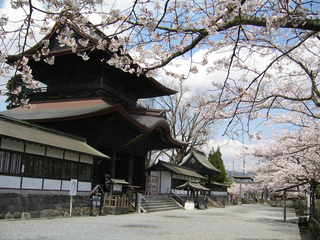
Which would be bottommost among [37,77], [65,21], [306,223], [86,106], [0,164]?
[306,223]

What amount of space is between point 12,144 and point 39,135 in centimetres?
161

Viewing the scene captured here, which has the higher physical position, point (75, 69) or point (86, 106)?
point (75, 69)

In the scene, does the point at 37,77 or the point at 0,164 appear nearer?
the point at 0,164

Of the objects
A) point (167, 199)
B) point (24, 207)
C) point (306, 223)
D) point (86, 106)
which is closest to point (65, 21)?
point (24, 207)

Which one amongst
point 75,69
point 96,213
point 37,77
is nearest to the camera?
point 96,213

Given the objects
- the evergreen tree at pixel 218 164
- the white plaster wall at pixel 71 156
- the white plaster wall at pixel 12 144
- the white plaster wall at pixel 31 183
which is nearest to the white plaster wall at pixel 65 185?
the white plaster wall at pixel 71 156

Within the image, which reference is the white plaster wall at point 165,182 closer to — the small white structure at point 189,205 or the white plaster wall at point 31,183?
the small white structure at point 189,205

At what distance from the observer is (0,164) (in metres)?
12.3

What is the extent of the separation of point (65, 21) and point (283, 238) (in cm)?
1019

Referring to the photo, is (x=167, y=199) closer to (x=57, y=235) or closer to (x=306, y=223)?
(x=306, y=223)

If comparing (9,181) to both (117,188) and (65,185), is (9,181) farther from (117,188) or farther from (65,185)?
(117,188)

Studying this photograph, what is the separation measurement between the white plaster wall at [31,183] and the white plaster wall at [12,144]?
118 centimetres

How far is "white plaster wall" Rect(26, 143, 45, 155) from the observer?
44.4 ft

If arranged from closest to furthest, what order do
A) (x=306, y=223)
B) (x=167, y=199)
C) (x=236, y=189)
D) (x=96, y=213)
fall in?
(x=96, y=213)
(x=306, y=223)
(x=167, y=199)
(x=236, y=189)
